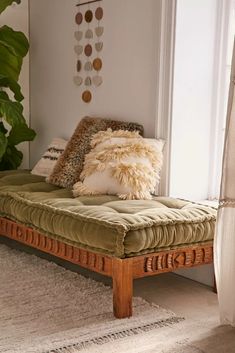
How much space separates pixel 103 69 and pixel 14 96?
87cm

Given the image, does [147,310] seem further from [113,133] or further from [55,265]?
[113,133]

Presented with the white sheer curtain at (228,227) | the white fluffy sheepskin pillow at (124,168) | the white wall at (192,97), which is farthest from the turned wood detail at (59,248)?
the white wall at (192,97)

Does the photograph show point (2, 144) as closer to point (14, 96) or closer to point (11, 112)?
point (11, 112)

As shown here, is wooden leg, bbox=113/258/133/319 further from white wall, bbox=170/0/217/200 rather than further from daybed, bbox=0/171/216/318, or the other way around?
white wall, bbox=170/0/217/200

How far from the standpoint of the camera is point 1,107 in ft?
13.1

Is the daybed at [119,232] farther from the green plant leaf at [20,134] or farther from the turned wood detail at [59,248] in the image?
the green plant leaf at [20,134]

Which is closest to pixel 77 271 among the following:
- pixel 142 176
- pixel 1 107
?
pixel 142 176

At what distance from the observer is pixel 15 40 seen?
4.24m

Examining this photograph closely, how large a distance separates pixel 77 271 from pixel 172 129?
1.01 meters

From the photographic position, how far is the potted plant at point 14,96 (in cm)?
404

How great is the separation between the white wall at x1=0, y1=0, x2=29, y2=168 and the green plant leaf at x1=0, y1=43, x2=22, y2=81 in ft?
1.42

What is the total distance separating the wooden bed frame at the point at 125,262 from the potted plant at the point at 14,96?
122cm

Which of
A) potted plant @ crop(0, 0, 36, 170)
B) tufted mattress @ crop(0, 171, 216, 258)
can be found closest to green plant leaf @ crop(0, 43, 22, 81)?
potted plant @ crop(0, 0, 36, 170)

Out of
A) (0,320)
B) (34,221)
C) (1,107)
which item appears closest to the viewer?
(0,320)
